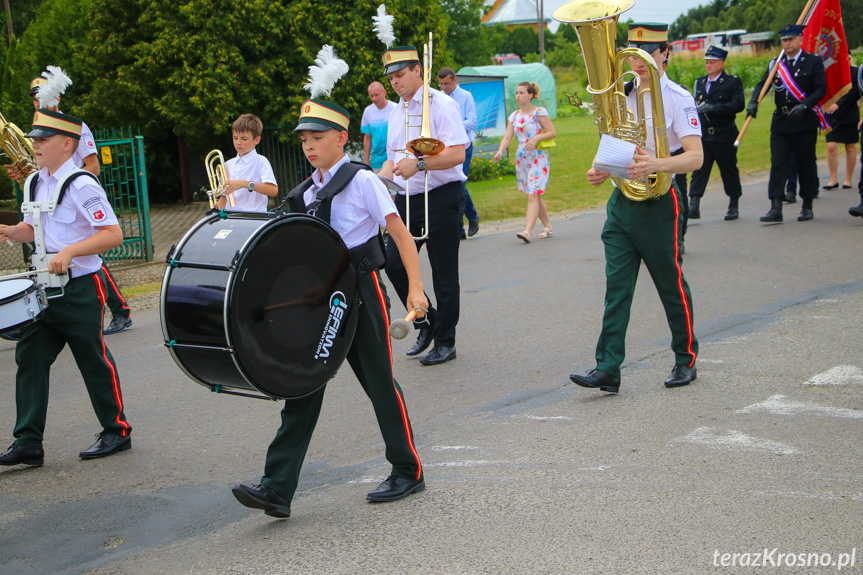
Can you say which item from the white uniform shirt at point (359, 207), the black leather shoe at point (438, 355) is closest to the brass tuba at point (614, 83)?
the white uniform shirt at point (359, 207)

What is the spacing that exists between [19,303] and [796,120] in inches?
361

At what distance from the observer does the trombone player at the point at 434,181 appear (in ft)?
19.8

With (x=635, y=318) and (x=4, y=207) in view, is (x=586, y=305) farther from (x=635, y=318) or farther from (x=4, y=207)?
(x=4, y=207)

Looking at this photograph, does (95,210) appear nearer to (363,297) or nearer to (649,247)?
(363,297)

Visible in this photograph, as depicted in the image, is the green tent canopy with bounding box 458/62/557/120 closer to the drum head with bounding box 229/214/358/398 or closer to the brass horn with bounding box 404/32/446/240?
the brass horn with bounding box 404/32/446/240

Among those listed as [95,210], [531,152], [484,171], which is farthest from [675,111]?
[484,171]

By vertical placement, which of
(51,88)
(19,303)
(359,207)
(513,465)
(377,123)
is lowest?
(513,465)

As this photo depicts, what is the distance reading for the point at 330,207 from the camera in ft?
12.8

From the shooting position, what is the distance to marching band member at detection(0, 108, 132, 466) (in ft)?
15.5

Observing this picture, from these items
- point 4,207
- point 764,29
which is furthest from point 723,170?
point 764,29

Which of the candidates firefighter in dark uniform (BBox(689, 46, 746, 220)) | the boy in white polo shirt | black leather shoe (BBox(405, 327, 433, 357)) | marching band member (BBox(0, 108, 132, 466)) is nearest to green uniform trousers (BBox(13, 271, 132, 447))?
marching band member (BBox(0, 108, 132, 466))

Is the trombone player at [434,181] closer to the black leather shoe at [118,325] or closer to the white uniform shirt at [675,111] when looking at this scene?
the white uniform shirt at [675,111]

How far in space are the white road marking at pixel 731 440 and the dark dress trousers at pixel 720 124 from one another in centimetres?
629

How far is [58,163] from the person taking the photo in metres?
4.82
